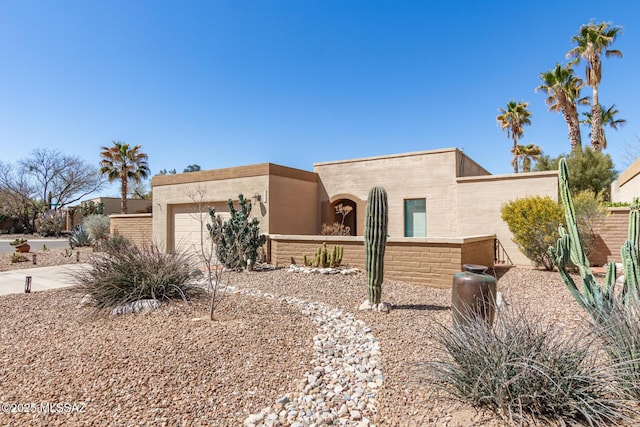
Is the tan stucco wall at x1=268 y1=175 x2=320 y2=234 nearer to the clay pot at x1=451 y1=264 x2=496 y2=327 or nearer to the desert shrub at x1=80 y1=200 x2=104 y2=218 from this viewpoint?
the clay pot at x1=451 y1=264 x2=496 y2=327

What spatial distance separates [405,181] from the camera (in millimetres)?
13172

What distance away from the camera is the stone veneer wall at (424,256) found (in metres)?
7.99

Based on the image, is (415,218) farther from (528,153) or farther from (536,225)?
(528,153)

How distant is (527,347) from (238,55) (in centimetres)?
1274

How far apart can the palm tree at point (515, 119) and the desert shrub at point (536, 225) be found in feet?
67.0

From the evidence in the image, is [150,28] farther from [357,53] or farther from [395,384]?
[395,384]

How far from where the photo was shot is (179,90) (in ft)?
41.4

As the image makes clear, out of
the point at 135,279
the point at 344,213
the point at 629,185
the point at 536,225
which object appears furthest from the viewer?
the point at 344,213

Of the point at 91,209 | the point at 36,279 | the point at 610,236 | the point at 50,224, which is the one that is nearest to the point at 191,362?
the point at 36,279

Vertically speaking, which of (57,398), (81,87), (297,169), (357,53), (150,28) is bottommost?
(57,398)

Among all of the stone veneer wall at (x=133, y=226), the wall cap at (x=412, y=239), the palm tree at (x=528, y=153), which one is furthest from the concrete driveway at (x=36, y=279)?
the palm tree at (x=528, y=153)

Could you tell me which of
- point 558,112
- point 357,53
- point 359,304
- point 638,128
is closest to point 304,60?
point 357,53

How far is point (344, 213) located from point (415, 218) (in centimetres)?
314

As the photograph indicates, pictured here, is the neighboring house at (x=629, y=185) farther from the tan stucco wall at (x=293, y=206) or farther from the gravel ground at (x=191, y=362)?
the tan stucco wall at (x=293, y=206)
